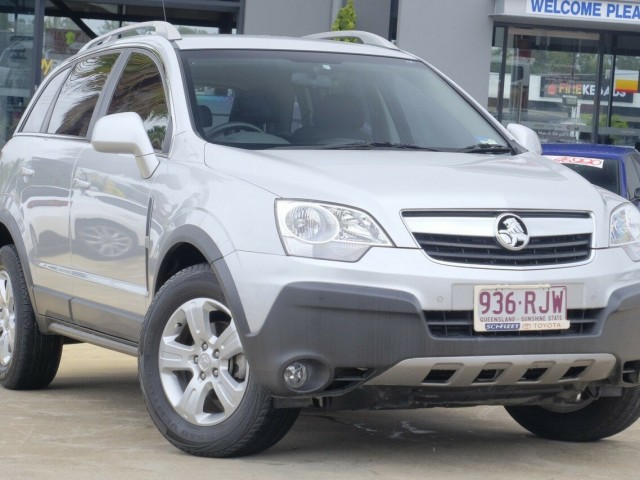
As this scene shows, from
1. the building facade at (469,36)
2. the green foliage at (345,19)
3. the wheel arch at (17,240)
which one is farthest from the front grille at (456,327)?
the building facade at (469,36)

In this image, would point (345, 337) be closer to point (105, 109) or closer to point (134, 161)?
point (134, 161)

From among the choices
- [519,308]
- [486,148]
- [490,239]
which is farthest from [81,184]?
[519,308]

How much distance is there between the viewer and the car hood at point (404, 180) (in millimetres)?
5141

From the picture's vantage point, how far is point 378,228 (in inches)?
199

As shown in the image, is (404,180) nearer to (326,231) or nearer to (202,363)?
(326,231)

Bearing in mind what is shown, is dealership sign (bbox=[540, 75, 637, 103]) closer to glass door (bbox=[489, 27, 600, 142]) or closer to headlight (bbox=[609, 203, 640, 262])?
glass door (bbox=[489, 27, 600, 142])

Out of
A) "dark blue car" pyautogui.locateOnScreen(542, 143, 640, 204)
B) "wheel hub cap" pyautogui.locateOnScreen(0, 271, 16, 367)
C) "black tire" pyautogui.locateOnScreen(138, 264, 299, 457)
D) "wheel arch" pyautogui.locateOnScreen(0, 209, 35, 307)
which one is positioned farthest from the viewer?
"dark blue car" pyautogui.locateOnScreen(542, 143, 640, 204)

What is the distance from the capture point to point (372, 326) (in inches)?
196

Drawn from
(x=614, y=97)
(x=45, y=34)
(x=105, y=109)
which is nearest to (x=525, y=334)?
(x=105, y=109)

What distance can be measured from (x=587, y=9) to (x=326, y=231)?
621 inches

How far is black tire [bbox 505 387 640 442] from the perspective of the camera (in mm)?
5973

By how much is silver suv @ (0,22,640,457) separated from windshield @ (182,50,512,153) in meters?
0.01

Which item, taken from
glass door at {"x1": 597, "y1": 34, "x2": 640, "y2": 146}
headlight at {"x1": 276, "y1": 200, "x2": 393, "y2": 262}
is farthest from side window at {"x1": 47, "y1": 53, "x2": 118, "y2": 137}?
glass door at {"x1": 597, "y1": 34, "x2": 640, "y2": 146}

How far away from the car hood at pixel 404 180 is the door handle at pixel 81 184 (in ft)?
3.32
